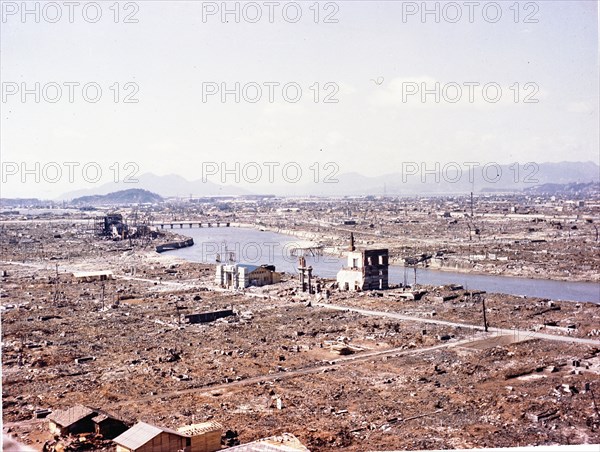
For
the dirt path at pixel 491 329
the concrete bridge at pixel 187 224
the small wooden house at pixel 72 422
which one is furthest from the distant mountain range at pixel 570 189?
the small wooden house at pixel 72 422

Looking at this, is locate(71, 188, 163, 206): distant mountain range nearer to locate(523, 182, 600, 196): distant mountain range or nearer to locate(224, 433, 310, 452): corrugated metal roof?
locate(523, 182, 600, 196): distant mountain range

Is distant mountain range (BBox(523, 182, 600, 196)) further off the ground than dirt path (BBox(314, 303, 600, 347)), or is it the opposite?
distant mountain range (BBox(523, 182, 600, 196))

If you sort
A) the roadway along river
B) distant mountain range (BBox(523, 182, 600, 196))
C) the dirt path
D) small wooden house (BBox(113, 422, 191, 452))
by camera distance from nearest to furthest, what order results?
small wooden house (BBox(113, 422, 191, 452))
the dirt path
the roadway along river
distant mountain range (BBox(523, 182, 600, 196))

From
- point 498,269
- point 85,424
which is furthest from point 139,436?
point 498,269

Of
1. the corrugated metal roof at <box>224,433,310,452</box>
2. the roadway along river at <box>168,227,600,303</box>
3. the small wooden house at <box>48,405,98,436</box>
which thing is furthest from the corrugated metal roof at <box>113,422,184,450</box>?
the roadway along river at <box>168,227,600,303</box>

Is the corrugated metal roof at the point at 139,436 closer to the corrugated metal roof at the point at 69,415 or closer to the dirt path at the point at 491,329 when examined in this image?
the corrugated metal roof at the point at 69,415

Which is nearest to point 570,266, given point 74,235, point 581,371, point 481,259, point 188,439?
point 481,259

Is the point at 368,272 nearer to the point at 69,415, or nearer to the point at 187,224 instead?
the point at 69,415
